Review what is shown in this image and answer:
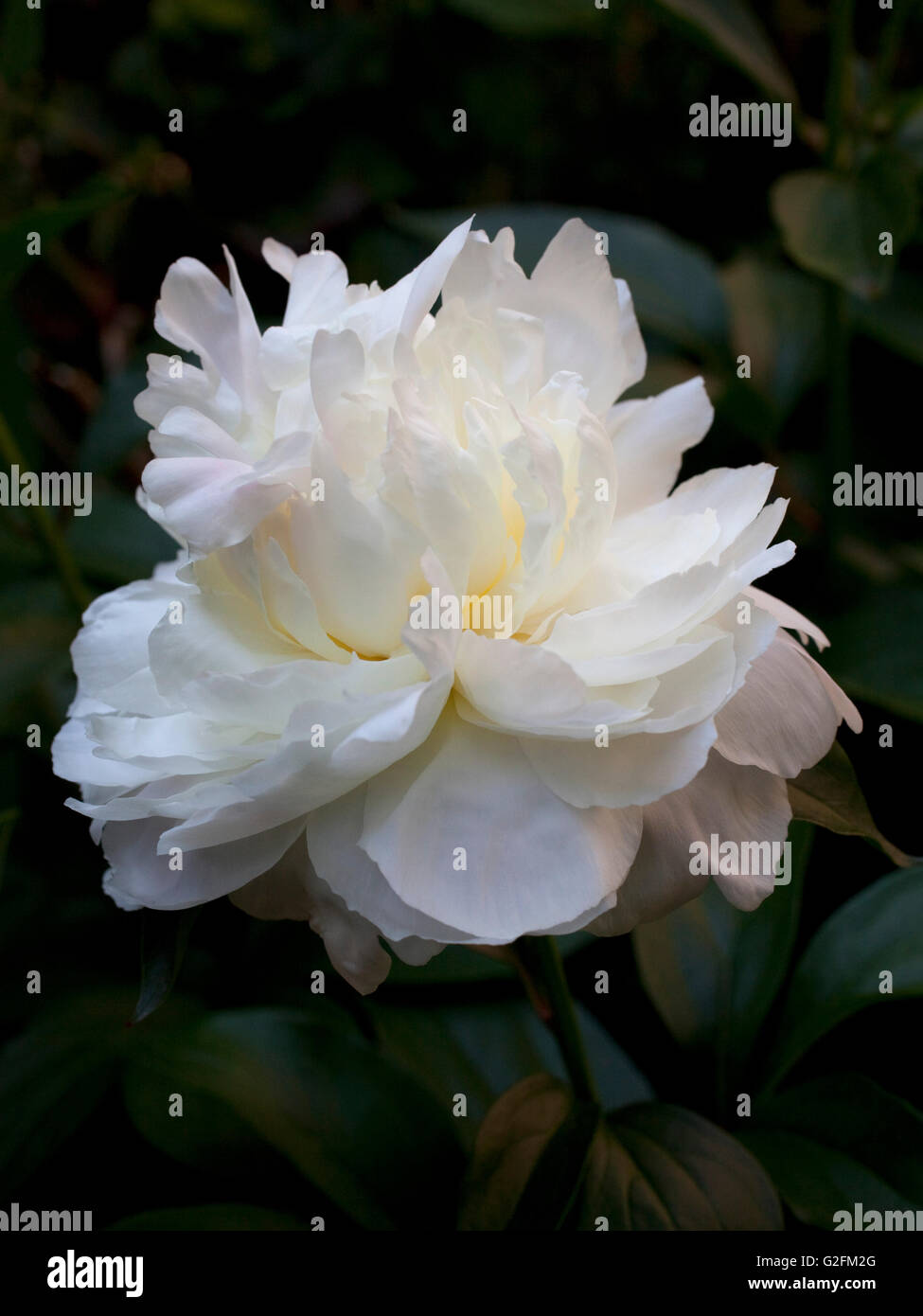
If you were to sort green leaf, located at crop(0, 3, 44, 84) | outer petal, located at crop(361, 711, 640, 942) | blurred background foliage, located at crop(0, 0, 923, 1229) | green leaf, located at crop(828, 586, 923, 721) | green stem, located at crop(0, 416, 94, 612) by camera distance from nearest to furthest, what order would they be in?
outer petal, located at crop(361, 711, 640, 942), blurred background foliage, located at crop(0, 0, 923, 1229), green leaf, located at crop(828, 586, 923, 721), green stem, located at crop(0, 416, 94, 612), green leaf, located at crop(0, 3, 44, 84)

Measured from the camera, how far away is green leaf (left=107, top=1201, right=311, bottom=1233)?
50 centimetres

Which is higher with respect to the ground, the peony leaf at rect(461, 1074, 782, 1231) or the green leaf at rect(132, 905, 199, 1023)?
the green leaf at rect(132, 905, 199, 1023)

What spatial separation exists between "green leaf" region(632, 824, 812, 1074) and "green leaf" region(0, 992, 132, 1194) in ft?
1.01

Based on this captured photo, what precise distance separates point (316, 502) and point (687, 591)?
0.12m

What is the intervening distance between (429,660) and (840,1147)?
349 mm

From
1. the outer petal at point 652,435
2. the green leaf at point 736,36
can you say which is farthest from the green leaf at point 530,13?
the outer petal at point 652,435

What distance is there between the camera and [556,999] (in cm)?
46

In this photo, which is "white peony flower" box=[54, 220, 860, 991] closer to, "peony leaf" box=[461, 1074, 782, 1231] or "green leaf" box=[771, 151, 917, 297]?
"peony leaf" box=[461, 1074, 782, 1231]

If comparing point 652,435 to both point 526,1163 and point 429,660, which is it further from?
point 526,1163

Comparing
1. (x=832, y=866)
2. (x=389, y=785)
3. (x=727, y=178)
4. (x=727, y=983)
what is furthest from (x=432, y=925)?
(x=727, y=178)

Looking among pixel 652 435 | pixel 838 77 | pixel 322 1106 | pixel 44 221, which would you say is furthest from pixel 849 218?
pixel 322 1106

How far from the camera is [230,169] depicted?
1.32m

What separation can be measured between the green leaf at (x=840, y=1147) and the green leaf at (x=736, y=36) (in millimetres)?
662

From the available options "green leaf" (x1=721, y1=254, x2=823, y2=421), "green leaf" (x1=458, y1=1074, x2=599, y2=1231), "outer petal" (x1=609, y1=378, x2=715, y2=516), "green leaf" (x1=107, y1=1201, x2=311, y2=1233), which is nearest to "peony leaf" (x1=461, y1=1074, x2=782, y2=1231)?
"green leaf" (x1=458, y1=1074, x2=599, y2=1231)
